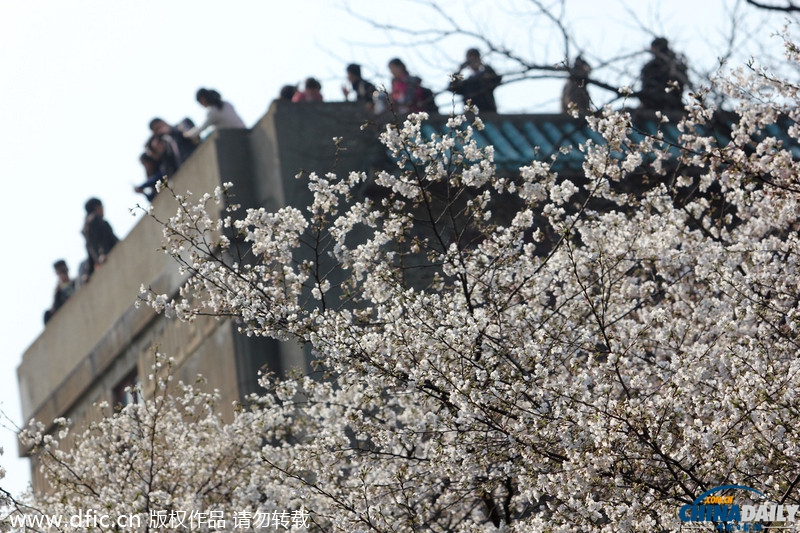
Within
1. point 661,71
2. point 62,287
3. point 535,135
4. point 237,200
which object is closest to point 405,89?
point 237,200

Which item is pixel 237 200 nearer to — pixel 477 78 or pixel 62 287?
pixel 477 78

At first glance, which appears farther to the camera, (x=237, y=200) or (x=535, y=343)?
(x=237, y=200)

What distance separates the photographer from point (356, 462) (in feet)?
33.9

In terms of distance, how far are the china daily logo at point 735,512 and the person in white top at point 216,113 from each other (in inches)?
425

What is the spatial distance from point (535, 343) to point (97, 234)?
12.3 m

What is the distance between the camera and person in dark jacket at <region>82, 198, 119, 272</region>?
64.0ft

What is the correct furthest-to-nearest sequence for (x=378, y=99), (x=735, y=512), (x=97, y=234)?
(x=97, y=234) < (x=378, y=99) < (x=735, y=512)

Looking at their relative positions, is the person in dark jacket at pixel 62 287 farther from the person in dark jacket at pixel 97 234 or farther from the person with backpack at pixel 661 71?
the person with backpack at pixel 661 71

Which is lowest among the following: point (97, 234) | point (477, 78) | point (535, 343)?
point (535, 343)

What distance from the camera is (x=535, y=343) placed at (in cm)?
888

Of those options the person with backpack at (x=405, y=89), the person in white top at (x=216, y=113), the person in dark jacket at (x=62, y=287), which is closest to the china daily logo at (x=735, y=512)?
the person with backpack at (x=405, y=89)

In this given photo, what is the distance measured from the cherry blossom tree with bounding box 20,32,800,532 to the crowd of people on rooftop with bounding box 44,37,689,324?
16.6ft

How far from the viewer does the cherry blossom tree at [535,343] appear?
8.14m

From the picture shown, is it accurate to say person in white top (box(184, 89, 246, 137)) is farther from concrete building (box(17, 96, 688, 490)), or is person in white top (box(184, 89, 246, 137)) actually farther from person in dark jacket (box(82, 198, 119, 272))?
person in dark jacket (box(82, 198, 119, 272))
